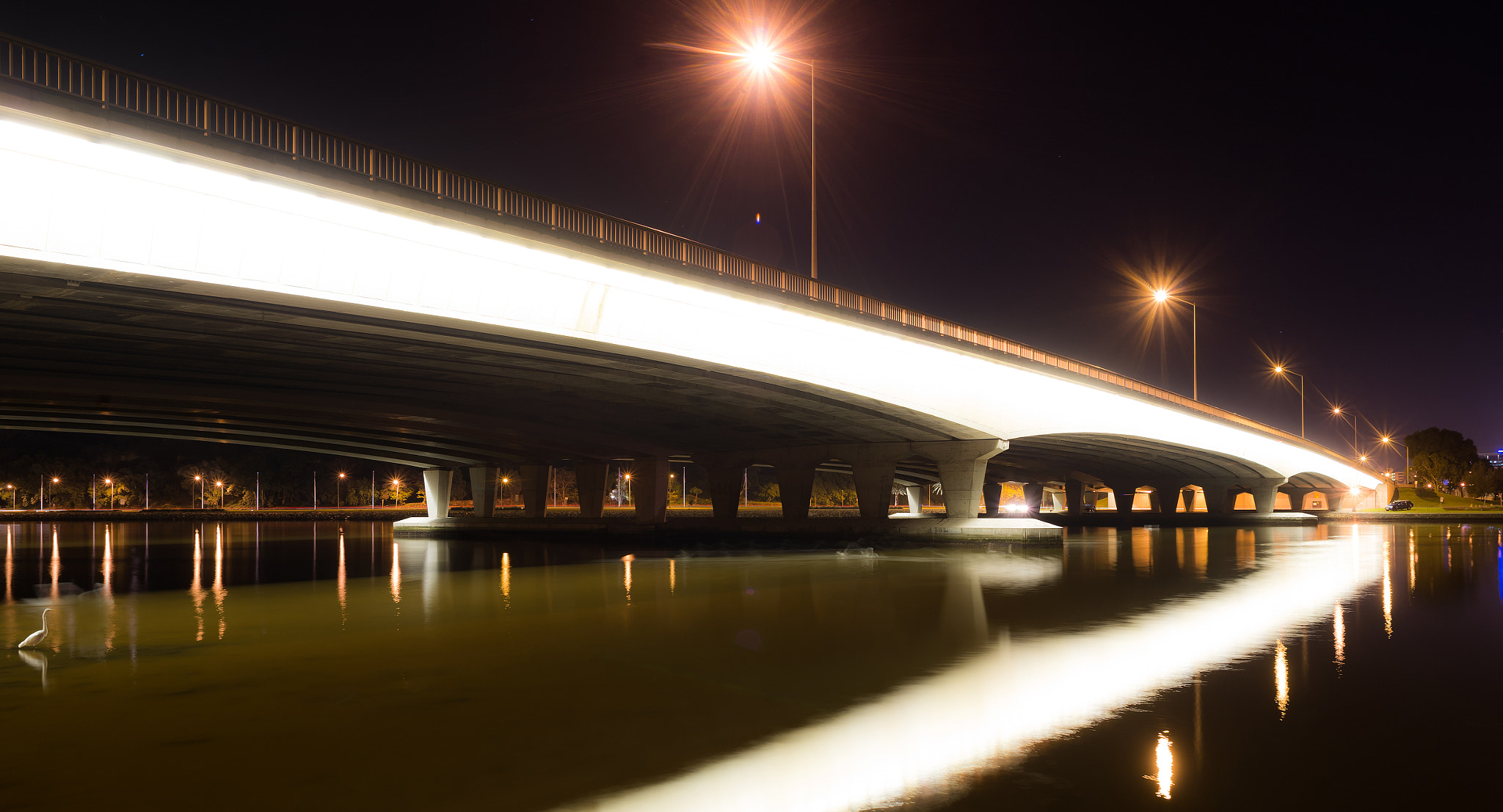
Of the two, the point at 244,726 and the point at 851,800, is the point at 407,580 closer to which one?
the point at 244,726

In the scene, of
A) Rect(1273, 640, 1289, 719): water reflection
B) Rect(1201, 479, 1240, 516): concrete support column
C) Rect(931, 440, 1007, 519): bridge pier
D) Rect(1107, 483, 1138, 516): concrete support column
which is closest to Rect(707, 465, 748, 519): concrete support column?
Rect(931, 440, 1007, 519): bridge pier

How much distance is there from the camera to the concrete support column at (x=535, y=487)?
6488cm

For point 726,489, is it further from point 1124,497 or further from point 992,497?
point 1124,497

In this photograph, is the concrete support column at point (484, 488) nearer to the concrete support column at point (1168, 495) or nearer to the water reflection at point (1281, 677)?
the water reflection at point (1281, 677)

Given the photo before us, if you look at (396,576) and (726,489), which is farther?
(726,489)

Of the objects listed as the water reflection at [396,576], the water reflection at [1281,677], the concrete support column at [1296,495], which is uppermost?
the water reflection at [1281,677]

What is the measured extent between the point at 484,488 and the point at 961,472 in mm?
38673

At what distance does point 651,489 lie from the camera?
56219 mm

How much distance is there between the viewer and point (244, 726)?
30.3ft

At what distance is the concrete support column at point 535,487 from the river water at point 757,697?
1596 inches

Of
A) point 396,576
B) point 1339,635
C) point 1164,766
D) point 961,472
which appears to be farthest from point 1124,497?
point 1164,766

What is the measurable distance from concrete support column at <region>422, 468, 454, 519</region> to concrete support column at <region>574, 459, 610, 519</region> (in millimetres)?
12095

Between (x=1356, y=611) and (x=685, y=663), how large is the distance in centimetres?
1481

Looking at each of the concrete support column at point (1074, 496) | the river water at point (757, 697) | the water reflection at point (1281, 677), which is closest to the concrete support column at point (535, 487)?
the river water at point (757, 697)
